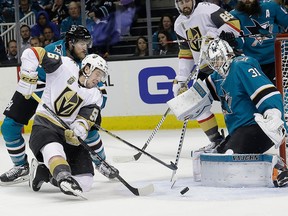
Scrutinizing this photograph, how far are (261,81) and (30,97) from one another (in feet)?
4.28

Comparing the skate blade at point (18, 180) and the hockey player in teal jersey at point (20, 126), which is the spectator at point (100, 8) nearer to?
the hockey player in teal jersey at point (20, 126)

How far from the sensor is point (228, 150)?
4586 mm

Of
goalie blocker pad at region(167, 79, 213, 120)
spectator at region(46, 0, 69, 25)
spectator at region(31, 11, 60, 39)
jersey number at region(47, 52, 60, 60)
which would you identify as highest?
jersey number at region(47, 52, 60, 60)

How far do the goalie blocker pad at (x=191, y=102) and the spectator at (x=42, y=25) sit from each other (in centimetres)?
371

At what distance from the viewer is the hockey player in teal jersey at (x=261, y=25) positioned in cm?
600

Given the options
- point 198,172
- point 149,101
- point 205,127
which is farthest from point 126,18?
point 198,172

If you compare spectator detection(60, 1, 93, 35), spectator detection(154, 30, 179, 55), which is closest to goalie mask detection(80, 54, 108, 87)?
spectator detection(154, 30, 179, 55)

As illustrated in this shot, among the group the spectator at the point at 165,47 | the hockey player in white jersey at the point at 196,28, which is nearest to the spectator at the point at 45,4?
the spectator at the point at 165,47

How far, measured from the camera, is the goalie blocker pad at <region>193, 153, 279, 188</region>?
4445 mm

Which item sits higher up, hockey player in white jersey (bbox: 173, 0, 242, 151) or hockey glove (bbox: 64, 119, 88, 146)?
hockey player in white jersey (bbox: 173, 0, 242, 151)

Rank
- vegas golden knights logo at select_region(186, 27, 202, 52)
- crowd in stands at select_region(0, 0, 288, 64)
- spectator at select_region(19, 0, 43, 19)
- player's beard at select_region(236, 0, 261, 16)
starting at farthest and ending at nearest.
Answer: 1. spectator at select_region(19, 0, 43, 19)
2. crowd in stands at select_region(0, 0, 288, 64)
3. player's beard at select_region(236, 0, 261, 16)
4. vegas golden knights logo at select_region(186, 27, 202, 52)

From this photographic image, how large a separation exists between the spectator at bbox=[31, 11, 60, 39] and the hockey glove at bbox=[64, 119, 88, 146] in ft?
12.1

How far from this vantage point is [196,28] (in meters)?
5.84

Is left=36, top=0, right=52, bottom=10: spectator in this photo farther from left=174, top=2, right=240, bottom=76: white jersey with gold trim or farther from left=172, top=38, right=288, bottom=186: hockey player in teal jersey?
left=172, top=38, right=288, bottom=186: hockey player in teal jersey
